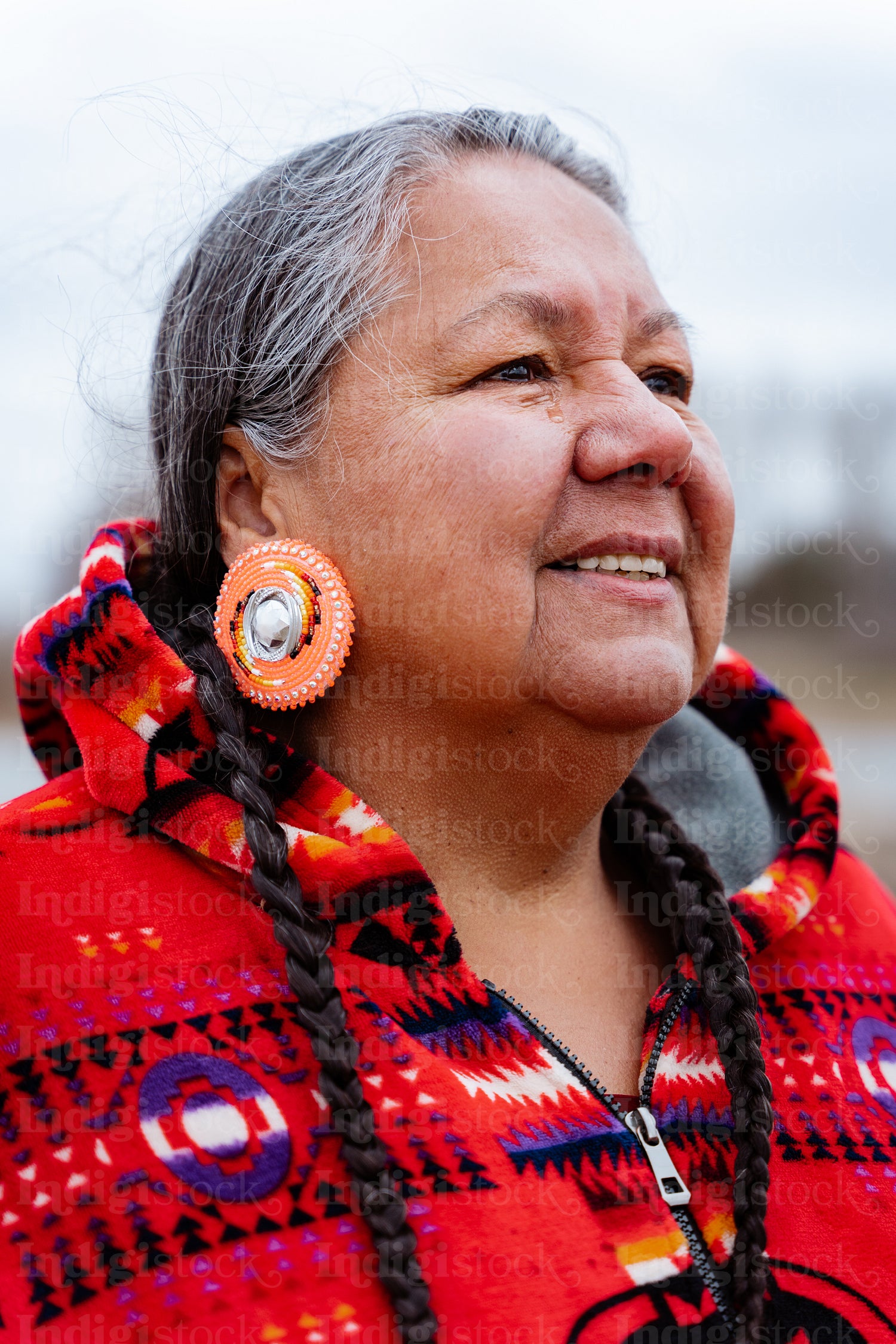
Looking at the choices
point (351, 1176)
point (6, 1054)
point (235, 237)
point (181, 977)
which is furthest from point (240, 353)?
point (351, 1176)

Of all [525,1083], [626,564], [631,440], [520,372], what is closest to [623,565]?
[626,564]

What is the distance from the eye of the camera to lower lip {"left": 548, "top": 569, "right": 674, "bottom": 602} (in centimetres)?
169

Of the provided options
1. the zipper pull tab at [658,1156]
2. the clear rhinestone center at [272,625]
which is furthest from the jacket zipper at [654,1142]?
the clear rhinestone center at [272,625]

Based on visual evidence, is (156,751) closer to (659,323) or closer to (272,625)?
(272,625)

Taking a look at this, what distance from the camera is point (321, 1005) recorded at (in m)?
1.42

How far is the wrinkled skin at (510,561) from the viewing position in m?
1.66

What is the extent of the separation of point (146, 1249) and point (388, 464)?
1137 mm

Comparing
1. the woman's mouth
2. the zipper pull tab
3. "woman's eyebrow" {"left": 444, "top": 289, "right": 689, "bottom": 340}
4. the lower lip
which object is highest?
"woman's eyebrow" {"left": 444, "top": 289, "right": 689, "bottom": 340}

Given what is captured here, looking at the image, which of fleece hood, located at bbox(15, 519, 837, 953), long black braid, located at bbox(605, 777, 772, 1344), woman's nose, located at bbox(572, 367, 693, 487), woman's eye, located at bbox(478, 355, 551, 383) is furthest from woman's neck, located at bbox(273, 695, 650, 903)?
woman's eye, located at bbox(478, 355, 551, 383)

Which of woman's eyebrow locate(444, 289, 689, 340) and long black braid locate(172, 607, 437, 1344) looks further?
woman's eyebrow locate(444, 289, 689, 340)

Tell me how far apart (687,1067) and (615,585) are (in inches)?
30.0

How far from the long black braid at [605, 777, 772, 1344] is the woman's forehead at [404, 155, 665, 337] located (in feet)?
3.14

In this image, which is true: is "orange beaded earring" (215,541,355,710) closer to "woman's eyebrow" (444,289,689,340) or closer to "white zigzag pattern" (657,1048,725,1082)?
"woman's eyebrow" (444,289,689,340)

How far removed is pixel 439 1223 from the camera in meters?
1.37
